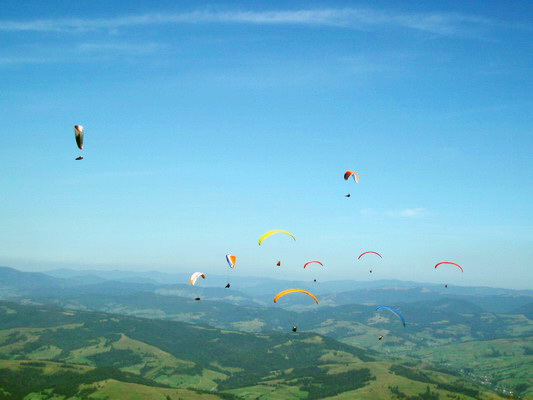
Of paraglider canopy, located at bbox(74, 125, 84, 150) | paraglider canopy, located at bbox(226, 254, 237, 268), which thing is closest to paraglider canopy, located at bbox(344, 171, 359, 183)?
paraglider canopy, located at bbox(226, 254, 237, 268)

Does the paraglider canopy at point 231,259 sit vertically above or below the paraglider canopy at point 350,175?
below

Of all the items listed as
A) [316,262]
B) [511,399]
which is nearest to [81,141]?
[511,399]

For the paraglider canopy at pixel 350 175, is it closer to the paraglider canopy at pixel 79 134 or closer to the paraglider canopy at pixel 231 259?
the paraglider canopy at pixel 231 259

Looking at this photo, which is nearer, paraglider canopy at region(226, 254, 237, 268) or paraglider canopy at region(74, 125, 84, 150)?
paraglider canopy at region(74, 125, 84, 150)

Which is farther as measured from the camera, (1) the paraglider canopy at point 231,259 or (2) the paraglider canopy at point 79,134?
(1) the paraglider canopy at point 231,259

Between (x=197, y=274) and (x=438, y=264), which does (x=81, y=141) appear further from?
(x=438, y=264)

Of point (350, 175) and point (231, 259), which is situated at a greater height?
point (350, 175)

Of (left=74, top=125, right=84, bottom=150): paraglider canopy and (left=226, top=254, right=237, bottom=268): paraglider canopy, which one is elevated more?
(left=74, top=125, right=84, bottom=150): paraglider canopy

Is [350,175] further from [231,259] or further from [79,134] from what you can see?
[79,134]

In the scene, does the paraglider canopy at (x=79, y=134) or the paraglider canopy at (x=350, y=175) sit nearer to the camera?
the paraglider canopy at (x=79, y=134)

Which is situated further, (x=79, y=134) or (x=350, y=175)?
(x=350, y=175)

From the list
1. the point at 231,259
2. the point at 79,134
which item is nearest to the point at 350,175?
the point at 231,259

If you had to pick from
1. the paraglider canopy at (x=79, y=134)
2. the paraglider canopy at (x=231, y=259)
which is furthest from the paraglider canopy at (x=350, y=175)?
the paraglider canopy at (x=79, y=134)

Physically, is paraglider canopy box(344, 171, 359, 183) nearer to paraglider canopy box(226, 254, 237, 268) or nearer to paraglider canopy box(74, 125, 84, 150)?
paraglider canopy box(226, 254, 237, 268)
